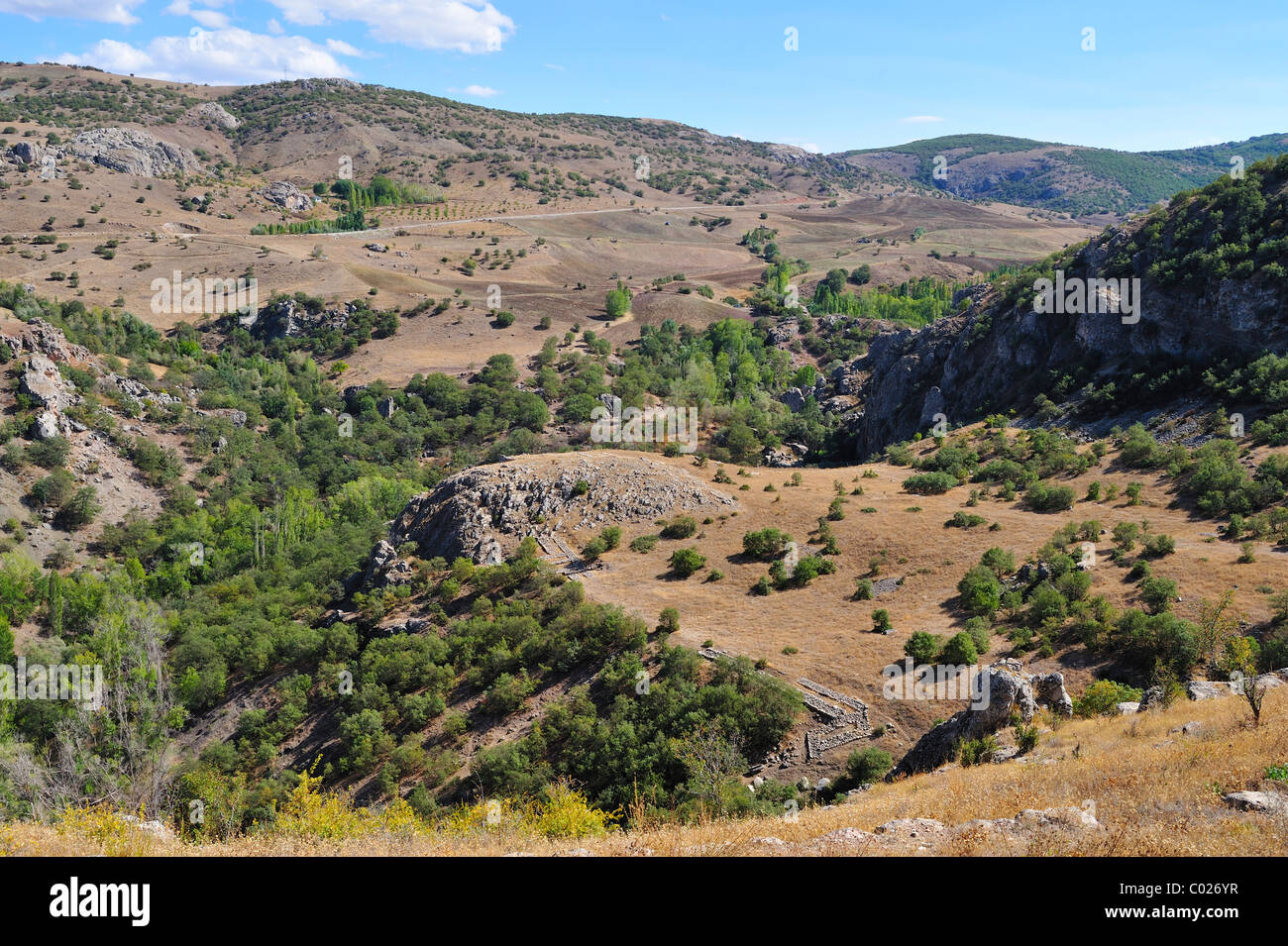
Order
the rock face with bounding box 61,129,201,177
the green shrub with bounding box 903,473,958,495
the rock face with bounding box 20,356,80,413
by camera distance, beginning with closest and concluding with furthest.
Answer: the green shrub with bounding box 903,473,958,495
the rock face with bounding box 20,356,80,413
the rock face with bounding box 61,129,201,177

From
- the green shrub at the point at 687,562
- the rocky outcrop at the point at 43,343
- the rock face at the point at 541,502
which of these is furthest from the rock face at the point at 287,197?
the green shrub at the point at 687,562

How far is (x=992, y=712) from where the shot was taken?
19.4m

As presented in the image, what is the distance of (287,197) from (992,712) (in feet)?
541

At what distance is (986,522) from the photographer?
37.4 meters

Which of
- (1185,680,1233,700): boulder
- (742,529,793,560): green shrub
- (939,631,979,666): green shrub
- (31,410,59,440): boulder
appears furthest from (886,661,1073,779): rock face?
(31,410,59,440): boulder

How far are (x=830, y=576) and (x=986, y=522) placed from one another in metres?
9.26

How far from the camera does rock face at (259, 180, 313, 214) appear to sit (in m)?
148

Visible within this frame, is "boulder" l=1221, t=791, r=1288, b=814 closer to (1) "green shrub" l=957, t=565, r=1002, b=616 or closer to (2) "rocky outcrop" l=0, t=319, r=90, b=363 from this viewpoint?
(1) "green shrub" l=957, t=565, r=1002, b=616

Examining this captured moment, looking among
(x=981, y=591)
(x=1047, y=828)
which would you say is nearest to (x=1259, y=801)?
(x=1047, y=828)

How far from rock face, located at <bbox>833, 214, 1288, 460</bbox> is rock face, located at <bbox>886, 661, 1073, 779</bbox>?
131 feet

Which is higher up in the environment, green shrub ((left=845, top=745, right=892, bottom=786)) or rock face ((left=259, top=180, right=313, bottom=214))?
rock face ((left=259, top=180, right=313, bottom=214))

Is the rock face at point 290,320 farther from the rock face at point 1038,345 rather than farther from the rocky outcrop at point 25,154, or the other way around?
the rocky outcrop at point 25,154
